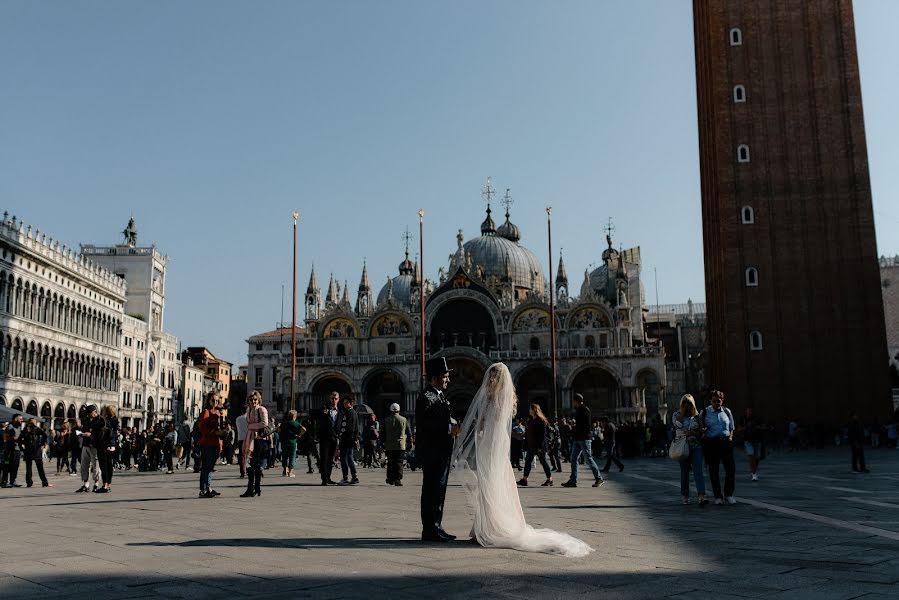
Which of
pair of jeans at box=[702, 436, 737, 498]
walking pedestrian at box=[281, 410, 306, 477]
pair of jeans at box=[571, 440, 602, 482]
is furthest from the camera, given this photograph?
walking pedestrian at box=[281, 410, 306, 477]

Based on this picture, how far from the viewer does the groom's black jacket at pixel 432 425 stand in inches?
273

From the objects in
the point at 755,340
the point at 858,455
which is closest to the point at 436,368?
the point at 858,455

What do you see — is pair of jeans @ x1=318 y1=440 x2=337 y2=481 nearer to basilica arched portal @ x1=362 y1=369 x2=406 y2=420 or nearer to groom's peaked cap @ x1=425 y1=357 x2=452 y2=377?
groom's peaked cap @ x1=425 y1=357 x2=452 y2=377

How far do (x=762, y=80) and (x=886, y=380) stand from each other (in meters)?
14.2

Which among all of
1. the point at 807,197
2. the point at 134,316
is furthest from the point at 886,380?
the point at 134,316

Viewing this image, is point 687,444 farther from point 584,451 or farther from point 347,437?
point 347,437

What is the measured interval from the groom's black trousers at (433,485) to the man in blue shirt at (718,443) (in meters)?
4.50

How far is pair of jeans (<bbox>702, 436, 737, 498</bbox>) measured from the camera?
9906mm

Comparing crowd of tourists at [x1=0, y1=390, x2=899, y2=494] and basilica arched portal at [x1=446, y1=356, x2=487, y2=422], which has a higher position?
basilica arched portal at [x1=446, y1=356, x2=487, y2=422]

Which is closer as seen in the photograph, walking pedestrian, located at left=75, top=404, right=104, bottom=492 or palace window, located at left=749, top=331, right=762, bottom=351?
walking pedestrian, located at left=75, top=404, right=104, bottom=492

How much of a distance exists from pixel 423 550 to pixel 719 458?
5.33m

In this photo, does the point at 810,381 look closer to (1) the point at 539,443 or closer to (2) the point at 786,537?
(1) the point at 539,443

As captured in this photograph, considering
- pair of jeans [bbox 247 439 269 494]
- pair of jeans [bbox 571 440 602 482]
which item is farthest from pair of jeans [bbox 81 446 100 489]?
pair of jeans [bbox 571 440 602 482]

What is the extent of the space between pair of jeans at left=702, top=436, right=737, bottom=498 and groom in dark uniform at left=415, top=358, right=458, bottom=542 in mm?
4438
